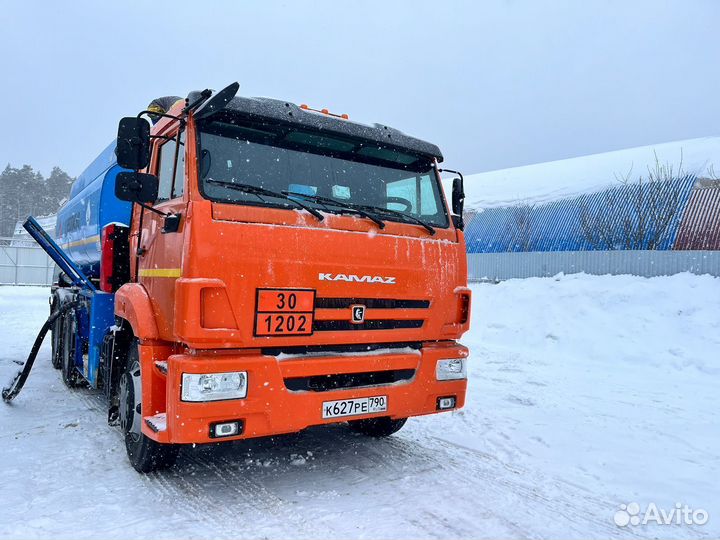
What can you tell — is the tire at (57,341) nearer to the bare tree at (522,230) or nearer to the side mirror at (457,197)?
the side mirror at (457,197)

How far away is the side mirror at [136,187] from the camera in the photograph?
372 cm

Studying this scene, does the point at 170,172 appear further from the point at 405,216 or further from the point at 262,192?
the point at 405,216

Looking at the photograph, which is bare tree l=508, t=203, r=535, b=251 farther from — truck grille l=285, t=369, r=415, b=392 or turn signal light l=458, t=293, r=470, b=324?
truck grille l=285, t=369, r=415, b=392

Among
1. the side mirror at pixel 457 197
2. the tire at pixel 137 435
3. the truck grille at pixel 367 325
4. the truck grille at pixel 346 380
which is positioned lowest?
the tire at pixel 137 435

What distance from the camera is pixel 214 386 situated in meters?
3.29

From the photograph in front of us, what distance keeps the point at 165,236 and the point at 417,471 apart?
2.59 m

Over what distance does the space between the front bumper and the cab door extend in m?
0.35

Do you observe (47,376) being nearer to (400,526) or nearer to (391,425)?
(391,425)

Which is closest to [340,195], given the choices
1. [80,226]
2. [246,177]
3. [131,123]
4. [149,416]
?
[246,177]

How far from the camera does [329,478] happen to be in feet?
13.4

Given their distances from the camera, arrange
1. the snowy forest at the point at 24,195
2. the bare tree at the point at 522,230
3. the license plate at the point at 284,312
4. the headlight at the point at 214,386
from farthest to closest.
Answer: the snowy forest at the point at 24,195 → the bare tree at the point at 522,230 → the license plate at the point at 284,312 → the headlight at the point at 214,386

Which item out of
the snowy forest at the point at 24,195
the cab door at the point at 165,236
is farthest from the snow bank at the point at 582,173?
the snowy forest at the point at 24,195

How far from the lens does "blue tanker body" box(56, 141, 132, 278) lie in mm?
5500

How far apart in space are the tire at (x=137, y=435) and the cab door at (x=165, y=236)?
561mm
